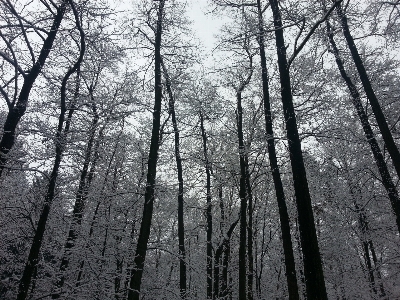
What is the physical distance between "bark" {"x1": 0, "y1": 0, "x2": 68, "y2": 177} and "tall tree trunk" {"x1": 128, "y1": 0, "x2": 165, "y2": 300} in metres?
3.63

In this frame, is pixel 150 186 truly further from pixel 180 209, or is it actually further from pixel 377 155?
pixel 377 155

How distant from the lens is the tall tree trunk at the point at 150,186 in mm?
8309

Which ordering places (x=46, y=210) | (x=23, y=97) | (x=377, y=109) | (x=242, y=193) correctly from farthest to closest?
(x=242, y=193)
(x=377, y=109)
(x=23, y=97)
(x=46, y=210)

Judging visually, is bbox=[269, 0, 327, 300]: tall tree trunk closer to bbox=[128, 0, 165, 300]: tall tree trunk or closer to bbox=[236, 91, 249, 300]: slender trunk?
bbox=[236, 91, 249, 300]: slender trunk

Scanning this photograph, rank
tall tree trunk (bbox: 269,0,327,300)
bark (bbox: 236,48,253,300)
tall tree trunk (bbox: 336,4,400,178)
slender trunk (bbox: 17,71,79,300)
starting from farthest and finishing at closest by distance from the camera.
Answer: bark (bbox: 236,48,253,300) < tall tree trunk (bbox: 336,4,400,178) < slender trunk (bbox: 17,71,79,300) < tall tree trunk (bbox: 269,0,327,300)

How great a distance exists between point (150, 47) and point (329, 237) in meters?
14.5

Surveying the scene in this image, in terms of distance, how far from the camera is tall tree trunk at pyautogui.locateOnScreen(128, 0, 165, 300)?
27.3ft

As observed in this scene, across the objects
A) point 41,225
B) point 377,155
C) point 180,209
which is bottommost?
point 41,225

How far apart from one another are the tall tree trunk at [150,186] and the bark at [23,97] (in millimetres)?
3629

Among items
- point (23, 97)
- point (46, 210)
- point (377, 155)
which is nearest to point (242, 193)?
point (377, 155)

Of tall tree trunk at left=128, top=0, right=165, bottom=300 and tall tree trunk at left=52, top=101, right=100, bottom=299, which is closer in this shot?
tall tree trunk at left=128, top=0, right=165, bottom=300

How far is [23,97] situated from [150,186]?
423 cm

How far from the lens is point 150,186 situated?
9328mm

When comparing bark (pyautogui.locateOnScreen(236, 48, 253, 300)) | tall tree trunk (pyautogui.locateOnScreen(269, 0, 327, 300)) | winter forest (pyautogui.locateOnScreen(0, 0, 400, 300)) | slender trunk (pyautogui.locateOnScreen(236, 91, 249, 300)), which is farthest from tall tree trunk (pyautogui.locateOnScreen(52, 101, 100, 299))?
tall tree trunk (pyautogui.locateOnScreen(269, 0, 327, 300))
